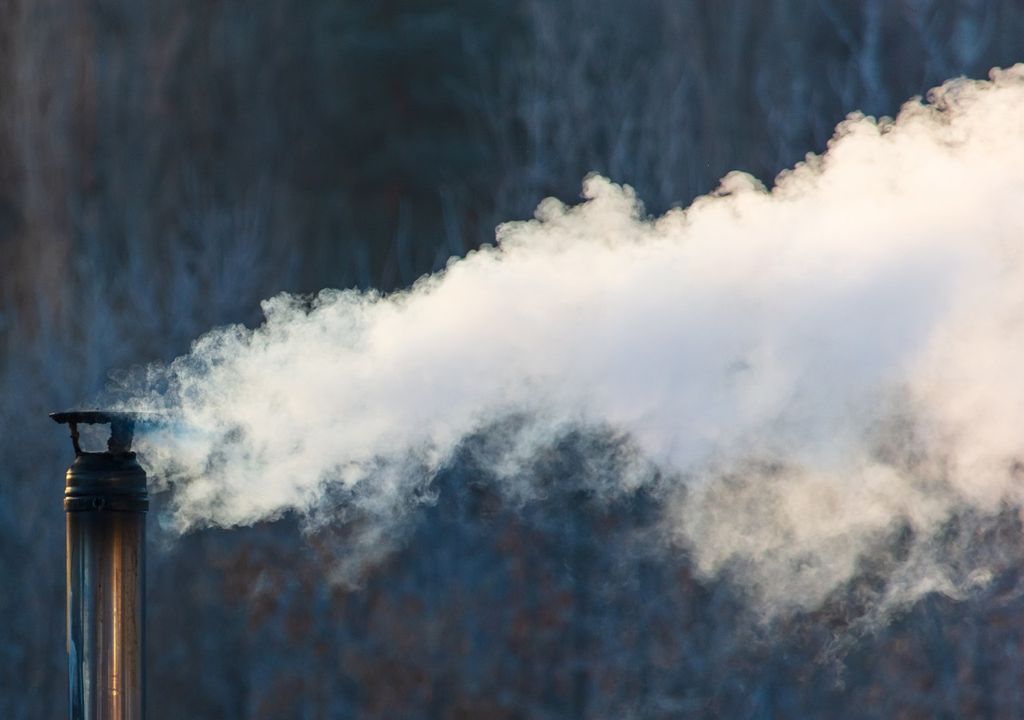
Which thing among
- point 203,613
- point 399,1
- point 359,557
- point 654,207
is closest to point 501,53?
point 399,1

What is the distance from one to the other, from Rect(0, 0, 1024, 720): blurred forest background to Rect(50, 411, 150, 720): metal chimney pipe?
5.86 metres

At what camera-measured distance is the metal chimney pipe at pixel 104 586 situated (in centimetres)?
596

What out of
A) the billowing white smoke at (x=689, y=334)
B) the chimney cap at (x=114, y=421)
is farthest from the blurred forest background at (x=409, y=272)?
the chimney cap at (x=114, y=421)

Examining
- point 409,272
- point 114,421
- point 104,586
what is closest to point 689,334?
point 114,421

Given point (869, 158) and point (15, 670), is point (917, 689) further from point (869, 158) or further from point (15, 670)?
point (15, 670)

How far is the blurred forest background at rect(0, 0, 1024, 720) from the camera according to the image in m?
11.5

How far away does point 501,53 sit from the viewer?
12477 millimetres

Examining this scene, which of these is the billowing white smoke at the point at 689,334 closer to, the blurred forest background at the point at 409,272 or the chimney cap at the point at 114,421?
the chimney cap at the point at 114,421

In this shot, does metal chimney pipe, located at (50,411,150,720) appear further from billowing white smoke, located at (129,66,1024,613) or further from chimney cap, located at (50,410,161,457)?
billowing white smoke, located at (129,66,1024,613)

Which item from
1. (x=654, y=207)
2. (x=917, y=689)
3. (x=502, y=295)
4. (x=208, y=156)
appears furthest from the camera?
(x=208, y=156)

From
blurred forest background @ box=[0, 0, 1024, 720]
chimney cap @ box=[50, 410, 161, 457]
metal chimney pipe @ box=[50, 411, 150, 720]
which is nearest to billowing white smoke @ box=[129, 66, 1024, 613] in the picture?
chimney cap @ box=[50, 410, 161, 457]

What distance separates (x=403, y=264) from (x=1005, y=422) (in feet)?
18.4

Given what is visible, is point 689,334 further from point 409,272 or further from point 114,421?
point 409,272

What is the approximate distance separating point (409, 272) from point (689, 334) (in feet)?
18.9
